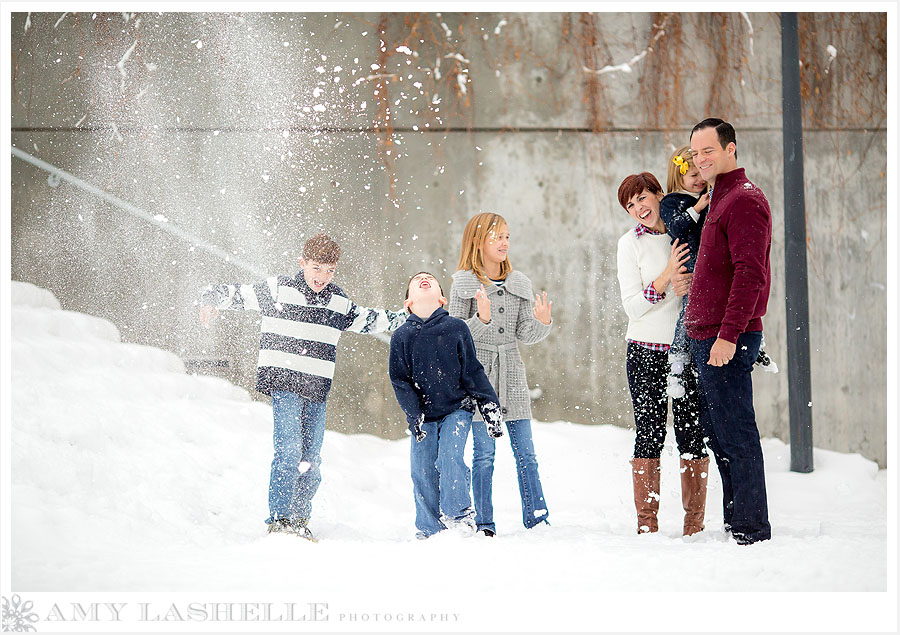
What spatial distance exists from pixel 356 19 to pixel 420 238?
1.45 m

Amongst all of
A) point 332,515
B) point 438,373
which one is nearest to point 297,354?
point 438,373

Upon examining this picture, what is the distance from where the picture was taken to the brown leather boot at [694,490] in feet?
10.0

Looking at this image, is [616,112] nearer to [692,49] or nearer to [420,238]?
[692,49]

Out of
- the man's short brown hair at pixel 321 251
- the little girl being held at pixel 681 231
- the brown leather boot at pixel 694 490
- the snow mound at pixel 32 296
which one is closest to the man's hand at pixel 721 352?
the little girl being held at pixel 681 231

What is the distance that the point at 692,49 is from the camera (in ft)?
16.4

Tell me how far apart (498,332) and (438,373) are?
1.24 ft

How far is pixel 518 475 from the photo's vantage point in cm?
321

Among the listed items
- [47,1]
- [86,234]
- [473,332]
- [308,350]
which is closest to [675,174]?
[473,332]

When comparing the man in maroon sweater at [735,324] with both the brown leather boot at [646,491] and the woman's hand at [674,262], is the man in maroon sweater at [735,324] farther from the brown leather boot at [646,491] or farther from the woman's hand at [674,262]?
the brown leather boot at [646,491]

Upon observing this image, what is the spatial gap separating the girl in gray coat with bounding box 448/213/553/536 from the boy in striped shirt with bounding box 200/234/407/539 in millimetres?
346

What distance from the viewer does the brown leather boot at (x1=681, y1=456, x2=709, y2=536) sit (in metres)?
3.05

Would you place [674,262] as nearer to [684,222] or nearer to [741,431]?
[684,222]

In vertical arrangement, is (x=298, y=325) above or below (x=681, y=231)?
below

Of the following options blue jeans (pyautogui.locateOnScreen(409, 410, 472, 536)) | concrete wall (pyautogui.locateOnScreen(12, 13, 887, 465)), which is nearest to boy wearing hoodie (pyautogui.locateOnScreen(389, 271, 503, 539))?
blue jeans (pyautogui.locateOnScreen(409, 410, 472, 536))
